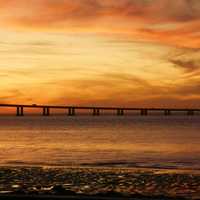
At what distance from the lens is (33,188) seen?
23047 mm

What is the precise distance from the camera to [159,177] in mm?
29125

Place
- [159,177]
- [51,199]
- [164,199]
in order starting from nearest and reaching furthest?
[51,199]
[164,199]
[159,177]

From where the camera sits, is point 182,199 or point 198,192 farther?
point 198,192

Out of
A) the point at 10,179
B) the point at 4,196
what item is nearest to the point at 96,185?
the point at 10,179

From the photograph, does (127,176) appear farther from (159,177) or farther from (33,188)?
(33,188)

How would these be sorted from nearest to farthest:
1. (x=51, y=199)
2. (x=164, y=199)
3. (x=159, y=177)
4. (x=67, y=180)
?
(x=51, y=199), (x=164, y=199), (x=67, y=180), (x=159, y=177)

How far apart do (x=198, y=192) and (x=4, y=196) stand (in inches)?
347

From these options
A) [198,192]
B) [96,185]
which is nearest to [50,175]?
[96,185]

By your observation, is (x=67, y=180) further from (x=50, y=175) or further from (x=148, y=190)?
(x=148, y=190)

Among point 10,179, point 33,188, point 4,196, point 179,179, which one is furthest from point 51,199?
point 179,179

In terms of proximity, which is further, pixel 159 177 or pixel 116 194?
pixel 159 177

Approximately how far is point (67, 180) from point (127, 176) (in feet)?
12.1

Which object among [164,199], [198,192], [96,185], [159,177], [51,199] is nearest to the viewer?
[51,199]

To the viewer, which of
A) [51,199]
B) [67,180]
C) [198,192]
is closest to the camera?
[51,199]
